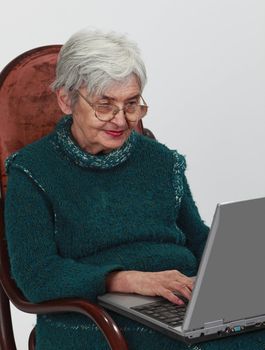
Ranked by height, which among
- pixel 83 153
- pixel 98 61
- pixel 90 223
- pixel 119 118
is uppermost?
pixel 98 61

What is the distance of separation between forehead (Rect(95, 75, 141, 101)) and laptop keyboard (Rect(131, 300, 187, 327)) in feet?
1.79

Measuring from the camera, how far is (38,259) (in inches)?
95.2

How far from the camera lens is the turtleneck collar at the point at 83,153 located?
2.57 m

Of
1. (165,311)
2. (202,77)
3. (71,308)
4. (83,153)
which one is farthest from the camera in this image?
(202,77)

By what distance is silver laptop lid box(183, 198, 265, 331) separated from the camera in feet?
6.45

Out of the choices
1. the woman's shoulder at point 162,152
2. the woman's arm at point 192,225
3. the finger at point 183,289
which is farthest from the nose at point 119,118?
the finger at point 183,289

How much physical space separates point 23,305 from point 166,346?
0.44 meters

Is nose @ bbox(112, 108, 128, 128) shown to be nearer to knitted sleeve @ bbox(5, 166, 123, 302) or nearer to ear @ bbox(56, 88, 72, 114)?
ear @ bbox(56, 88, 72, 114)

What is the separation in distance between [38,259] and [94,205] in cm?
24

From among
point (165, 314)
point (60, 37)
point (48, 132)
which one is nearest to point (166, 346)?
point (165, 314)

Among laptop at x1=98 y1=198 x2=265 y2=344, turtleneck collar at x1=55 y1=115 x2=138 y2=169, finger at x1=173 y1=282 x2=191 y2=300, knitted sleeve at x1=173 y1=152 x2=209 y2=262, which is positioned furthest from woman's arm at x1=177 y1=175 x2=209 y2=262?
laptop at x1=98 y1=198 x2=265 y2=344

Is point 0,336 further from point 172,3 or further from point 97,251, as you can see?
point 172,3

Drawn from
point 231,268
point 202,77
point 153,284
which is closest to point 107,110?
point 153,284

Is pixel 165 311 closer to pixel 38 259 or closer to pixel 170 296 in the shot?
pixel 170 296
